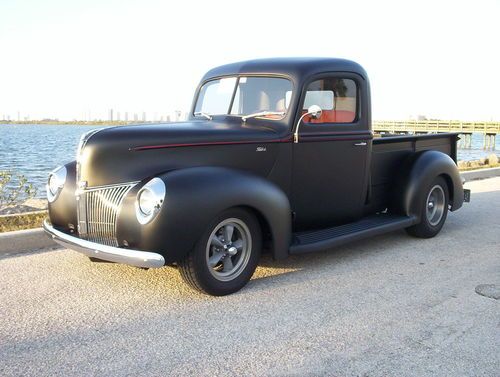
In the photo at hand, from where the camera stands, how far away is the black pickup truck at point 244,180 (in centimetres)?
366

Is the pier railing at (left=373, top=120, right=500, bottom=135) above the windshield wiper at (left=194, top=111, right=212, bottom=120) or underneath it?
above

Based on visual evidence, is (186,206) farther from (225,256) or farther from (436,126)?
(436,126)

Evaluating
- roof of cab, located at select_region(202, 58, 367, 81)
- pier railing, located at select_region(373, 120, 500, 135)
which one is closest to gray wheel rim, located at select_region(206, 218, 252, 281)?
roof of cab, located at select_region(202, 58, 367, 81)

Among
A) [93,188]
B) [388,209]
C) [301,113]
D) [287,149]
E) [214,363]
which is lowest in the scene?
[214,363]

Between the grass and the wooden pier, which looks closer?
the grass

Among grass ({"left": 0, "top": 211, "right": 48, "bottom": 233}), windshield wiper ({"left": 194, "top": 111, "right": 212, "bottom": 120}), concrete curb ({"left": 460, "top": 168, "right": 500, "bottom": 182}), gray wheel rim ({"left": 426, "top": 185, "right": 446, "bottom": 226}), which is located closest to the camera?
windshield wiper ({"left": 194, "top": 111, "right": 212, "bottom": 120})

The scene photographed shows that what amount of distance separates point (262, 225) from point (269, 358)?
4.80ft

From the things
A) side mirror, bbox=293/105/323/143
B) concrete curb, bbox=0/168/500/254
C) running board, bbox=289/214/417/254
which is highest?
side mirror, bbox=293/105/323/143

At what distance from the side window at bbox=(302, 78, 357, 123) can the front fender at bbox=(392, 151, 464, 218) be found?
110 centimetres

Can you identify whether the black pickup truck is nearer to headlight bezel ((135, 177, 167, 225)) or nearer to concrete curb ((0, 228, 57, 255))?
headlight bezel ((135, 177, 167, 225))

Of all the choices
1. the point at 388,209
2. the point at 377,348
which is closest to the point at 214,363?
the point at 377,348

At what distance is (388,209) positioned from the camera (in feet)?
19.0

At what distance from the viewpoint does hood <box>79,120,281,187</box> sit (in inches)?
153

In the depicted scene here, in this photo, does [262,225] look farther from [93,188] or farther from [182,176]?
[93,188]
